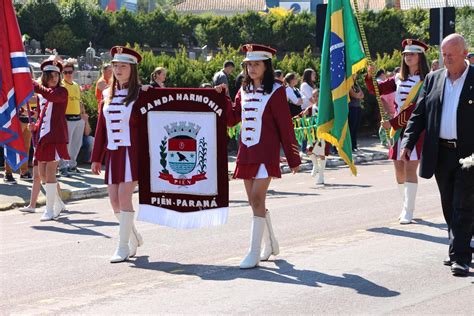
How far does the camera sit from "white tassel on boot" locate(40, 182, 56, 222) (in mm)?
12883

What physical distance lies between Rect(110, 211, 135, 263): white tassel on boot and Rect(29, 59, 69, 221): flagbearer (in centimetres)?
344

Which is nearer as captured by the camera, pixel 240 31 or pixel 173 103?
pixel 173 103

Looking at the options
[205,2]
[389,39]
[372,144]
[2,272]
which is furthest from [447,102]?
[205,2]

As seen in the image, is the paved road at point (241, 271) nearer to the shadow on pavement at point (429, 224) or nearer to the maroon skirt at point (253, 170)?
the shadow on pavement at point (429, 224)

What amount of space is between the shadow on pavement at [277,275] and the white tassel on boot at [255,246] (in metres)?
0.07

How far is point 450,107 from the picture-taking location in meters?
8.84

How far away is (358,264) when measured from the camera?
9.35 m

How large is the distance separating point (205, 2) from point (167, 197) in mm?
107906

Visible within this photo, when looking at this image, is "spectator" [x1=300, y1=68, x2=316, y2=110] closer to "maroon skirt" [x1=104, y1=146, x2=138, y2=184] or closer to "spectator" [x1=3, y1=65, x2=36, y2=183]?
Result: "spectator" [x1=3, y1=65, x2=36, y2=183]

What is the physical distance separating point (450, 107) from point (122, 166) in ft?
10.1

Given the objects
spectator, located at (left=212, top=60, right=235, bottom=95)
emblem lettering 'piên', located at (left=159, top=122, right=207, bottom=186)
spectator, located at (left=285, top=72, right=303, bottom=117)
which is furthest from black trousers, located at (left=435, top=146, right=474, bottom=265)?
spectator, located at (left=212, top=60, right=235, bottom=95)

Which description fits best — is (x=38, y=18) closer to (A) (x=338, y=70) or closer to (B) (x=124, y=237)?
(A) (x=338, y=70)

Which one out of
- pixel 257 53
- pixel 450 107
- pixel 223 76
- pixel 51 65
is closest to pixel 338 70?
pixel 257 53

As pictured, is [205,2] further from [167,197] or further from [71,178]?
[167,197]
